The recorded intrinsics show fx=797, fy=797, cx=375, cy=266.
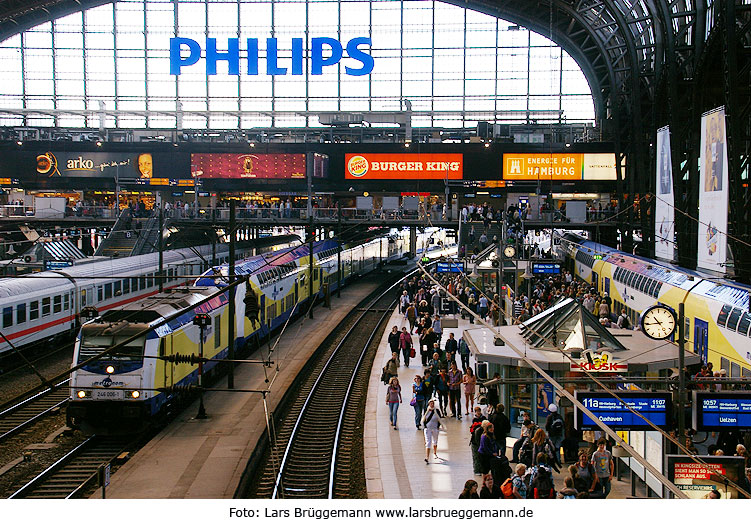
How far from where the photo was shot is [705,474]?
10.4m

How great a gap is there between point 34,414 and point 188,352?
4.50 m

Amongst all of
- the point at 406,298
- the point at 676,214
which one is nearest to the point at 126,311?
the point at 406,298

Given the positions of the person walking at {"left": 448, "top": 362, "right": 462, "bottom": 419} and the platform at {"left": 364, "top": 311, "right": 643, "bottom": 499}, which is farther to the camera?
the person walking at {"left": 448, "top": 362, "right": 462, "bottom": 419}

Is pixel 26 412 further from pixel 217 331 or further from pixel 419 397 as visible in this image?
pixel 419 397

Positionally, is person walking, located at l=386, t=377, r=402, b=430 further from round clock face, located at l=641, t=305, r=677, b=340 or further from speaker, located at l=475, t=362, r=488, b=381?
round clock face, located at l=641, t=305, r=677, b=340

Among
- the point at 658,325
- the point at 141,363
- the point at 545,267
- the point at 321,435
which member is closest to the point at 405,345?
the point at 321,435

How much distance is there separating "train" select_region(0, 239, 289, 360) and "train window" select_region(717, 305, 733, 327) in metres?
13.0

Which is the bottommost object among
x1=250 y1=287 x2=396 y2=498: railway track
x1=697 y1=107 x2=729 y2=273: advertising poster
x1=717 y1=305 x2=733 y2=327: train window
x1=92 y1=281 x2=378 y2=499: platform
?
x1=250 y1=287 x2=396 y2=498: railway track

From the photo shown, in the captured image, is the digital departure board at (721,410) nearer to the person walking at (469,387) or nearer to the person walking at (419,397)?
the person walking at (419,397)

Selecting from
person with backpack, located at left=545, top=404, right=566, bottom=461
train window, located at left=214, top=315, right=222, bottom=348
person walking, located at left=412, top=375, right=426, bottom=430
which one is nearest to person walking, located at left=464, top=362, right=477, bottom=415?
person walking, located at left=412, top=375, right=426, bottom=430

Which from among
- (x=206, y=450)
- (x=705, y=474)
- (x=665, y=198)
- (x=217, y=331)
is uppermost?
(x=665, y=198)

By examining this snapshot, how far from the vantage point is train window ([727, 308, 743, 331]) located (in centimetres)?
1675

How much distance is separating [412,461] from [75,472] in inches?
267

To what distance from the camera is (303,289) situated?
127 feet
